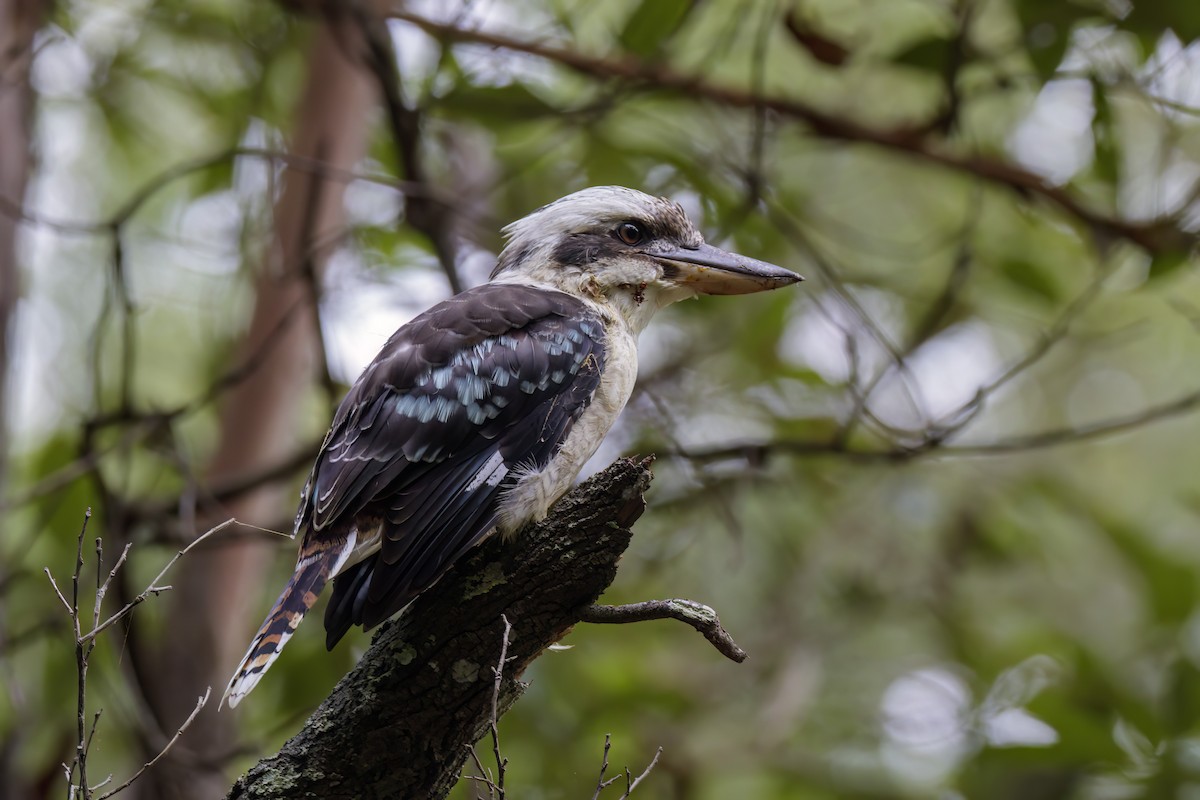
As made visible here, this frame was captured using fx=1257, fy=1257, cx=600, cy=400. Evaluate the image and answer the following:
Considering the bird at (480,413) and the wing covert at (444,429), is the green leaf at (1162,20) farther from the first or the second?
the wing covert at (444,429)

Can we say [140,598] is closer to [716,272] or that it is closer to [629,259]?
[629,259]

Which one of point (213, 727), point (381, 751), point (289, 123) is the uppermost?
point (289, 123)

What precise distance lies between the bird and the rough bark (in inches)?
5.0

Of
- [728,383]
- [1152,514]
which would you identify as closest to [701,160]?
[728,383]

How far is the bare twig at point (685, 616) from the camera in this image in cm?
242

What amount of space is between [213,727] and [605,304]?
Answer: 119 inches

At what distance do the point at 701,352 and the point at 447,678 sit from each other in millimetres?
3545

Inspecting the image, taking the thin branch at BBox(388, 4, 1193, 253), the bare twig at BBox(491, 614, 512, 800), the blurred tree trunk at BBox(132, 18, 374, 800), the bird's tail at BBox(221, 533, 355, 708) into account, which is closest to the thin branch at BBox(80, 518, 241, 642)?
the bird's tail at BBox(221, 533, 355, 708)

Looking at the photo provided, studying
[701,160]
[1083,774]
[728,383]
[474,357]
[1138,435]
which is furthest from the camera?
[1138,435]

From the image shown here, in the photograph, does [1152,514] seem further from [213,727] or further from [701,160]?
[213,727]

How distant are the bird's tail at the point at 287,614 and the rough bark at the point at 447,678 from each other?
17 centimetres

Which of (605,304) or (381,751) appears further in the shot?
(605,304)

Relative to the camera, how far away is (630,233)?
3539mm

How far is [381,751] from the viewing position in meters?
2.54
